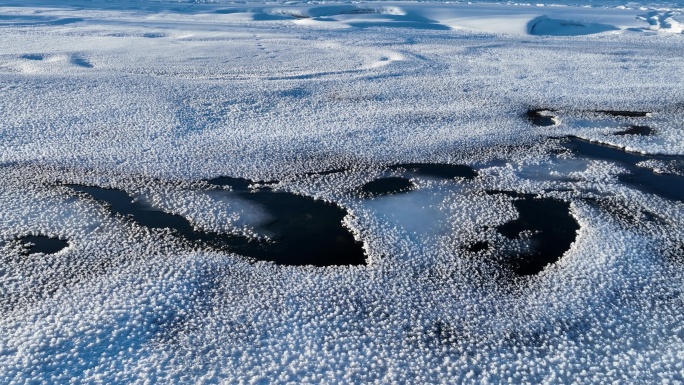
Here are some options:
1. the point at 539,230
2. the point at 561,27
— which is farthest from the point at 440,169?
the point at 561,27

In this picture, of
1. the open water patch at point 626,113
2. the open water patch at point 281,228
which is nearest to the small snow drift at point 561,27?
the open water patch at point 626,113

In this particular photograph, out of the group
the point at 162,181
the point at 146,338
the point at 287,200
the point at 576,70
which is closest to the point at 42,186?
the point at 162,181

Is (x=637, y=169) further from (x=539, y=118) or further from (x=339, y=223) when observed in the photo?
(x=339, y=223)

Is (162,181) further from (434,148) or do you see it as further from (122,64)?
A: (122,64)

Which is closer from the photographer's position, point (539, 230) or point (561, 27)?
point (539, 230)

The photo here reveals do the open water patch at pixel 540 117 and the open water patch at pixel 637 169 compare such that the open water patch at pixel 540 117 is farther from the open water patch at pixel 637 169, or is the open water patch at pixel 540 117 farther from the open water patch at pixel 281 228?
the open water patch at pixel 281 228

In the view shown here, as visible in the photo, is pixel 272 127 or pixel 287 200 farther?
pixel 272 127
